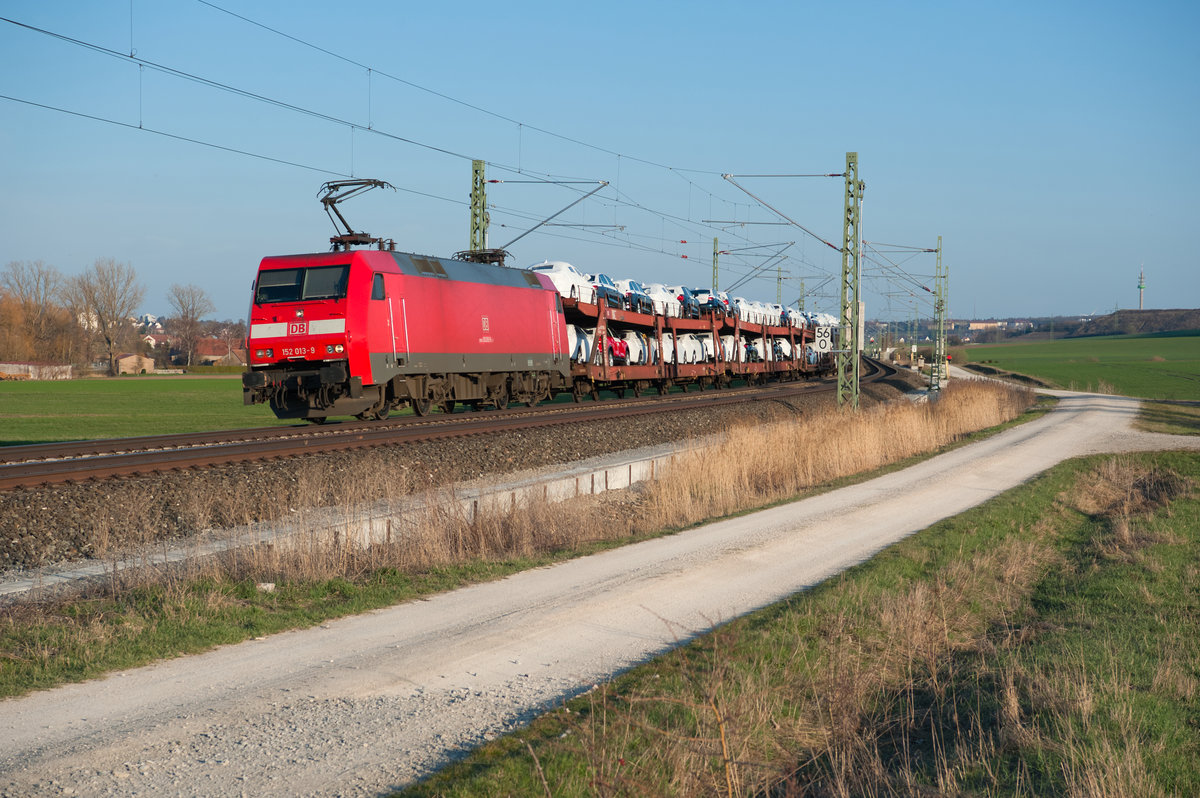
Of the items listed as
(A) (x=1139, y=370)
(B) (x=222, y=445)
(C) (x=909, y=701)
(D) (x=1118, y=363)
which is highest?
(B) (x=222, y=445)

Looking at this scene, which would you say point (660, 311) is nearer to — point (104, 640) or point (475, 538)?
point (475, 538)

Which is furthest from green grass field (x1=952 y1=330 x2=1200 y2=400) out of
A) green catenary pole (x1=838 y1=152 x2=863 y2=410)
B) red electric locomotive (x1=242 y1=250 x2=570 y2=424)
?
red electric locomotive (x1=242 y1=250 x2=570 y2=424)

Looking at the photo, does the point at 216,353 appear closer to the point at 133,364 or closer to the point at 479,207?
the point at 133,364

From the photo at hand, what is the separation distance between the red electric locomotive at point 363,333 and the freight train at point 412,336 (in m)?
0.02

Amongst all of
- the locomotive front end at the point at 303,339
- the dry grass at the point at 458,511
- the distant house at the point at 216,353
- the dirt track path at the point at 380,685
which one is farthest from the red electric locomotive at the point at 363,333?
the distant house at the point at 216,353

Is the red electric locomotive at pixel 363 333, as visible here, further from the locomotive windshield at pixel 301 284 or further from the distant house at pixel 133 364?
the distant house at pixel 133 364

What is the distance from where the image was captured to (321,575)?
9.88 meters

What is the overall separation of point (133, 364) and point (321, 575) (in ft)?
382

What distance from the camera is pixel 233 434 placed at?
1902cm

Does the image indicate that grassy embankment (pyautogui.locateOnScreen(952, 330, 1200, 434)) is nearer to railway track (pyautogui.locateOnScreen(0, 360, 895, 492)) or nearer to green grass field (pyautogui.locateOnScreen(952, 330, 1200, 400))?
green grass field (pyautogui.locateOnScreen(952, 330, 1200, 400))

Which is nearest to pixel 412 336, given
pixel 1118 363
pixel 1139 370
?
pixel 1139 370

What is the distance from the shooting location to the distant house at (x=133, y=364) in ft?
369

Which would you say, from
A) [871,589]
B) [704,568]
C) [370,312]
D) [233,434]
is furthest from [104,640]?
[370,312]

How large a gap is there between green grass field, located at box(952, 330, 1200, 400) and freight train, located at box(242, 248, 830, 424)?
36104 millimetres
